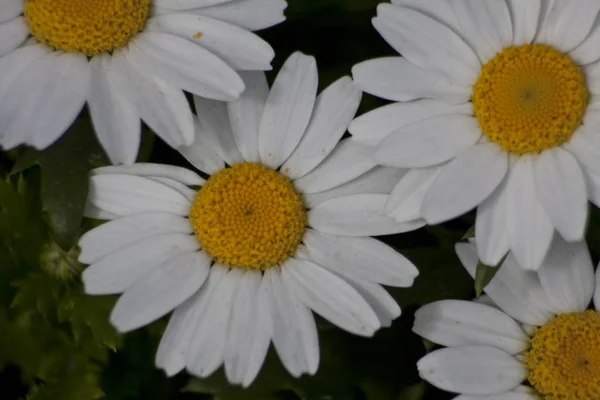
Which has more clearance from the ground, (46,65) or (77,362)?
(46,65)

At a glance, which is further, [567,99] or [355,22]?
[355,22]

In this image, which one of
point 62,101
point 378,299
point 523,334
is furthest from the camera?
point 523,334

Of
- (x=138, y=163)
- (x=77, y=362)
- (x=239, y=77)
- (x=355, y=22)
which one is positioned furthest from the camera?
(x=355, y=22)

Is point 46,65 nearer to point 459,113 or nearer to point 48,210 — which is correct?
point 48,210

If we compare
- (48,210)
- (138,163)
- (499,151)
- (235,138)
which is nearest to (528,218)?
(499,151)

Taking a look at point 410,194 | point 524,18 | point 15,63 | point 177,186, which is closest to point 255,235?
point 177,186

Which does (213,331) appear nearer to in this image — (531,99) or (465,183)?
(465,183)
